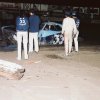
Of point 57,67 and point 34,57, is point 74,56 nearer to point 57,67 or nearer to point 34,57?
point 34,57

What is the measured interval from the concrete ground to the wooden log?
0.50 feet

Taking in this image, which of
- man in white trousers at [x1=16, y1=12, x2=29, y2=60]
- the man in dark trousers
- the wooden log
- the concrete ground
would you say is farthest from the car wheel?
the wooden log

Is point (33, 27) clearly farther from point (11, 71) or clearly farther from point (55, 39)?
point (55, 39)

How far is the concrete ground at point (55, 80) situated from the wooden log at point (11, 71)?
15 centimetres

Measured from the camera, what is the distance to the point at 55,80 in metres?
12.6

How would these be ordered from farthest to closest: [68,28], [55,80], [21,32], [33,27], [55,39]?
[55,39], [33,27], [68,28], [21,32], [55,80]

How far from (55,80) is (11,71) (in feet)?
4.60

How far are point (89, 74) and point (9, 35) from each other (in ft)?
40.2

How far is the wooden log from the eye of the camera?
40.5 feet

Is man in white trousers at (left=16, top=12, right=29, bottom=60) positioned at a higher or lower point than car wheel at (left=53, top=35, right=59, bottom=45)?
higher

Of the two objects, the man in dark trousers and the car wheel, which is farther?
the car wheel

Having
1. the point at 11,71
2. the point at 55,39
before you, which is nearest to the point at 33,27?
the point at 11,71

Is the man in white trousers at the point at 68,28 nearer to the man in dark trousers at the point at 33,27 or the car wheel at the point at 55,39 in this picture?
the man in dark trousers at the point at 33,27

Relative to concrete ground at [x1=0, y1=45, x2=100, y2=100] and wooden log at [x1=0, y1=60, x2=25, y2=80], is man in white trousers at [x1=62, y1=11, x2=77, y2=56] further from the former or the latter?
wooden log at [x1=0, y1=60, x2=25, y2=80]
